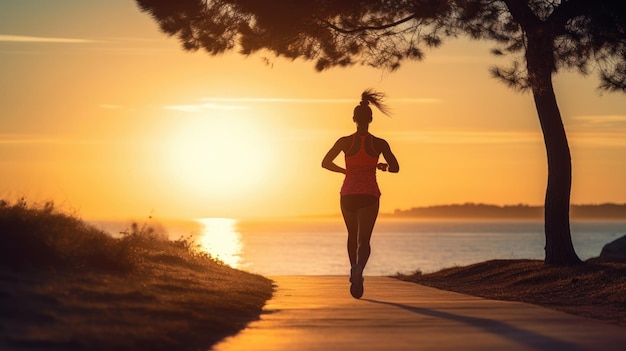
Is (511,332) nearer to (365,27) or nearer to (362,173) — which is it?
(362,173)

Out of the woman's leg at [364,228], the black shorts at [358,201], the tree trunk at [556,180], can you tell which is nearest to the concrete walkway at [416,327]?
the woman's leg at [364,228]

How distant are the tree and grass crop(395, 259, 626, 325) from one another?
1.02 meters

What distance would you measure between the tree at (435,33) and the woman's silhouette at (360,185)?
198 inches

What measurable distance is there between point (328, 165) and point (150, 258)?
385 cm

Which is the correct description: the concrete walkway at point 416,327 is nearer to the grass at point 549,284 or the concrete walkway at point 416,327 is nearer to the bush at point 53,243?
the grass at point 549,284

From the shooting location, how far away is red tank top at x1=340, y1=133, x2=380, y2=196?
1425 cm

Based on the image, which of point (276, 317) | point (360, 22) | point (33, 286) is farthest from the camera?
point (360, 22)

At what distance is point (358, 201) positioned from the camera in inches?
564

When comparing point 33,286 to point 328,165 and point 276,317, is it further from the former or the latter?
point 328,165

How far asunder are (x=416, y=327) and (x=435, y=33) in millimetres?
11721

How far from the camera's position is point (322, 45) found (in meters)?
22.5

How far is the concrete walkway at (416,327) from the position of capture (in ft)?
31.1

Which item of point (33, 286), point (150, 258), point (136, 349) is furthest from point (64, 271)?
point (150, 258)

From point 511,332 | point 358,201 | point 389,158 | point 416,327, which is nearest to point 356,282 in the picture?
point 358,201
